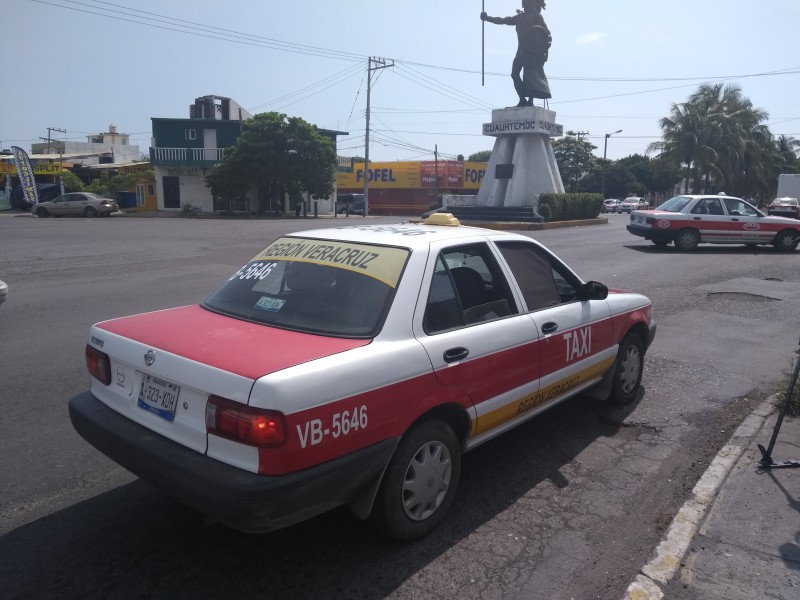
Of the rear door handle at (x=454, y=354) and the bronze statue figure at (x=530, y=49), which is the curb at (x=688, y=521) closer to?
the rear door handle at (x=454, y=354)

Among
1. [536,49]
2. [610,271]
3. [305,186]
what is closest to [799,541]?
[610,271]

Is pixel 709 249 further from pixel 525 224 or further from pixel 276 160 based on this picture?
pixel 276 160

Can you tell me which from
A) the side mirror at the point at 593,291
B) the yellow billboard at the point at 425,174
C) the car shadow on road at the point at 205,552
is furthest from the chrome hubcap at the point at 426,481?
the yellow billboard at the point at 425,174

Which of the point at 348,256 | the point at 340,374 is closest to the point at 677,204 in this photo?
the point at 348,256

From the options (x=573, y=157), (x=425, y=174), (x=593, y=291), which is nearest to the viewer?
(x=593, y=291)

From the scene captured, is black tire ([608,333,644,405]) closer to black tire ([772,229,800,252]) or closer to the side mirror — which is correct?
the side mirror

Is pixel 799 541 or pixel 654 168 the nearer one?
pixel 799 541

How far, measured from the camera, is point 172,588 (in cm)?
304

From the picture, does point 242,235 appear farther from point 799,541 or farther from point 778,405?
point 799,541

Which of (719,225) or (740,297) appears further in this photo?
(719,225)

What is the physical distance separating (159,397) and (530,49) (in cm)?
3382

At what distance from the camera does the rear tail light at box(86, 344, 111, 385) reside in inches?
142

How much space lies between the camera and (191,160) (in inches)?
1852

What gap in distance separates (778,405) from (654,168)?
51657 mm
